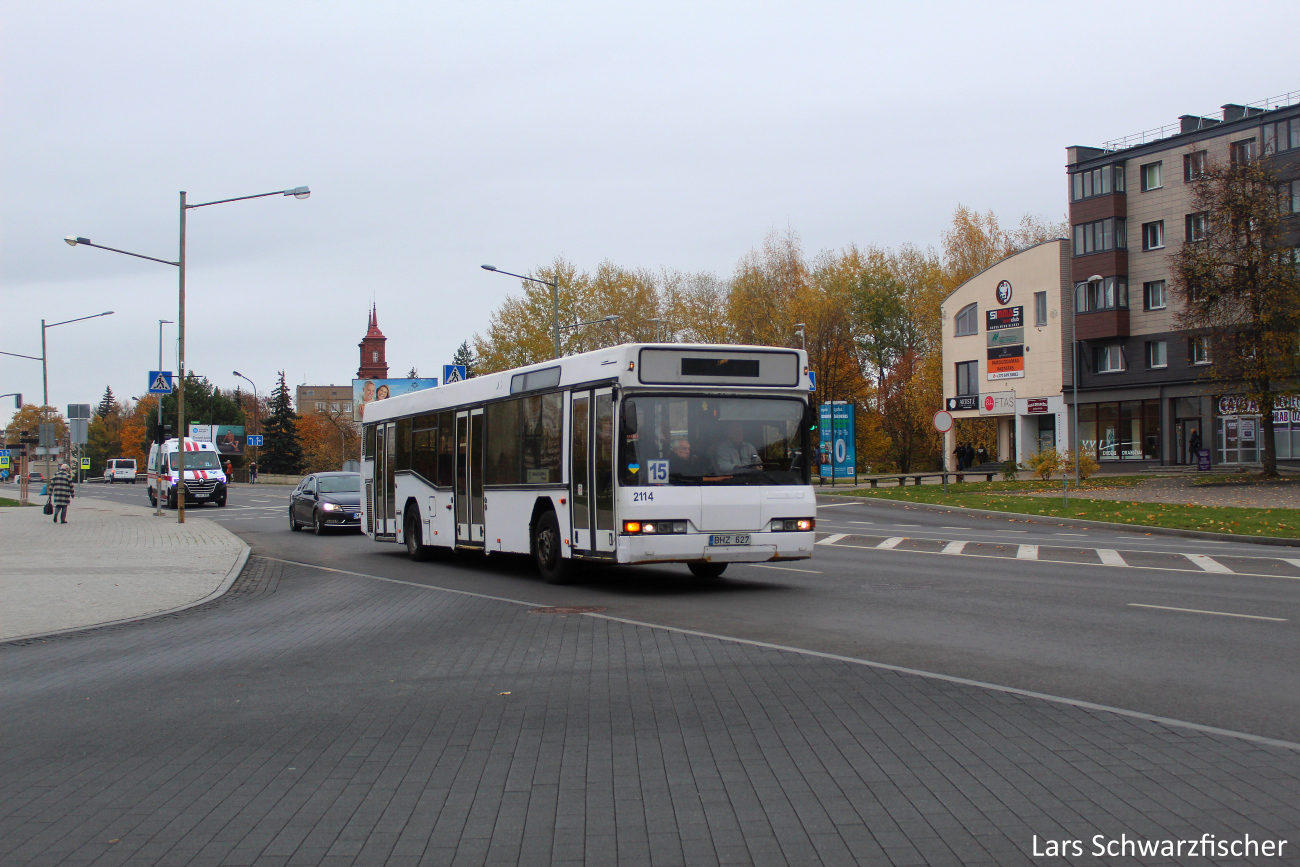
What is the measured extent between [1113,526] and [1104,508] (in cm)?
466

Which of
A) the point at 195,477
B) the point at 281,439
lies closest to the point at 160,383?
the point at 195,477

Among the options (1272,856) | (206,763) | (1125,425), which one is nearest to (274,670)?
(206,763)

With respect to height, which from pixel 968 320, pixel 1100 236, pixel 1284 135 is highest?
pixel 1284 135

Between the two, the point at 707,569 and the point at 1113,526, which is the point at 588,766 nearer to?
the point at 707,569

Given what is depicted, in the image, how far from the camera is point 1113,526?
2525 centimetres

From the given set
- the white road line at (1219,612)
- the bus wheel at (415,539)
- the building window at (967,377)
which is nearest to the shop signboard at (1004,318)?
the building window at (967,377)

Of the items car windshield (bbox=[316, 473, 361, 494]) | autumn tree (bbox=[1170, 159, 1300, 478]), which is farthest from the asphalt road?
autumn tree (bbox=[1170, 159, 1300, 478])

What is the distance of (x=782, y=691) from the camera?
7.28m

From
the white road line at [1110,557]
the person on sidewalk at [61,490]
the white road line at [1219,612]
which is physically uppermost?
the person on sidewalk at [61,490]

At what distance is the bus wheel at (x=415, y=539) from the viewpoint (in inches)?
770

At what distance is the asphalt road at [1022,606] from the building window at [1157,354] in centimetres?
3360

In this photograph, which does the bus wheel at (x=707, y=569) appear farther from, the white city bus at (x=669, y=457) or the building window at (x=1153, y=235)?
the building window at (x=1153, y=235)

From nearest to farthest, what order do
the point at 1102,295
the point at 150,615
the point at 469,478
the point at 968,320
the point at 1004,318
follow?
the point at 150,615, the point at 469,478, the point at 1102,295, the point at 1004,318, the point at 968,320

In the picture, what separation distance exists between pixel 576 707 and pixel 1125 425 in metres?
53.0
